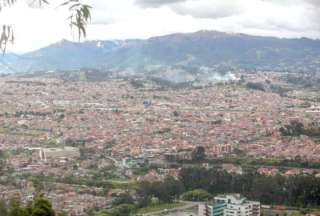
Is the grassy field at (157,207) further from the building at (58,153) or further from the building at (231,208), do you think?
the building at (58,153)

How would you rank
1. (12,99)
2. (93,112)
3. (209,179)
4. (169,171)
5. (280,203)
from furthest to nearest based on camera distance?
(12,99) → (93,112) → (169,171) → (209,179) → (280,203)

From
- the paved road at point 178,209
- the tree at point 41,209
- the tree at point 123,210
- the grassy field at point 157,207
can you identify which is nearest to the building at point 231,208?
the paved road at point 178,209

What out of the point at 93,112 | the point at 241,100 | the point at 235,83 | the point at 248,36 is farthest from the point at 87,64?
the point at 93,112

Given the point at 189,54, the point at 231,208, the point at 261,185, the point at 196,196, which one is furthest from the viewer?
the point at 189,54

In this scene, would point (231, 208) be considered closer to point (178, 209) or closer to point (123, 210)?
point (178, 209)

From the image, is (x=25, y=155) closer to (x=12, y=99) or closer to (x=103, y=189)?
(x=103, y=189)

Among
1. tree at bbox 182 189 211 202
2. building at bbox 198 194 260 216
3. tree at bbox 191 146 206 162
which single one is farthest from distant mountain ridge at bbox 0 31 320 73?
building at bbox 198 194 260 216

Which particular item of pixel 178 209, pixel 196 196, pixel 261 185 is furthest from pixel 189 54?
pixel 178 209

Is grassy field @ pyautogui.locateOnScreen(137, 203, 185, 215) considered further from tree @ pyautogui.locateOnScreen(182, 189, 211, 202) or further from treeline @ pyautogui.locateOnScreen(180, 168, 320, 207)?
treeline @ pyautogui.locateOnScreen(180, 168, 320, 207)
